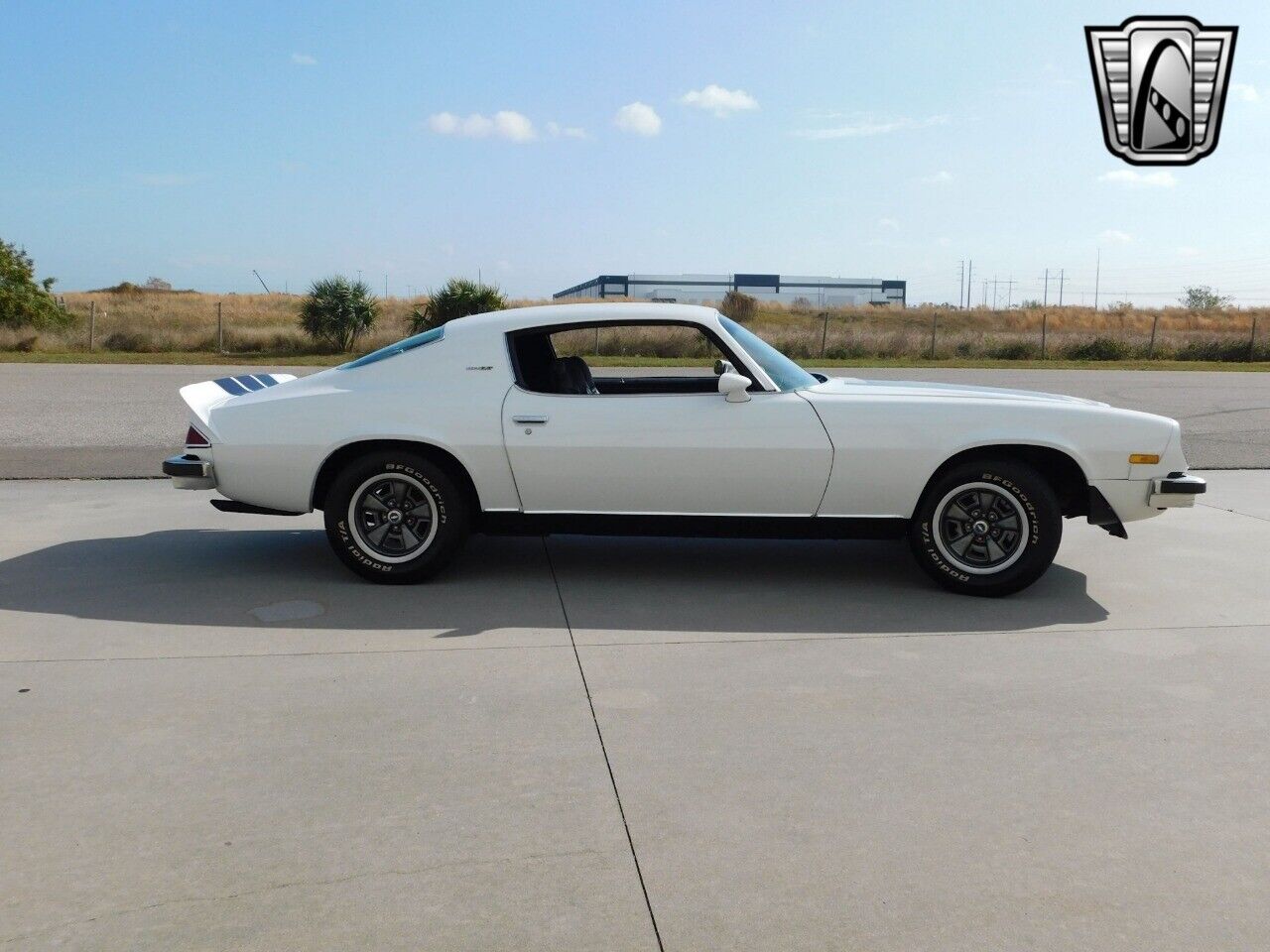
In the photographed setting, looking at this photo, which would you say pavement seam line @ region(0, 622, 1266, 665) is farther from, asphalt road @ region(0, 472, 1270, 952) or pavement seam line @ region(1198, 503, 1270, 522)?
pavement seam line @ region(1198, 503, 1270, 522)

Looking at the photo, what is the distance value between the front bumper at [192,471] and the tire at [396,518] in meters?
0.64

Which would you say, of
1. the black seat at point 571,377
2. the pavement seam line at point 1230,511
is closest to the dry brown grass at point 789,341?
the pavement seam line at point 1230,511

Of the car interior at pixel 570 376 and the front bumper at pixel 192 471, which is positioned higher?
the car interior at pixel 570 376

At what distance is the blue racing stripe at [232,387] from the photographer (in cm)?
644

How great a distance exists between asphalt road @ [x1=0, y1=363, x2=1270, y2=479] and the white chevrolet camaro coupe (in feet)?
6.83

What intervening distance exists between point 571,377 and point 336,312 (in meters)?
25.6

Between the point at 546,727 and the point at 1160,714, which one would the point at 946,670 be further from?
the point at 546,727

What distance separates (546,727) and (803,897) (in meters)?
1.34

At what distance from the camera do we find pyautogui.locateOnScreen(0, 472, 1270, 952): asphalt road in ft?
8.96

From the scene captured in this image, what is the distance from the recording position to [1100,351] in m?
33.5

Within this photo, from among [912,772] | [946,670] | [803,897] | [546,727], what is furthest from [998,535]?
[803,897]

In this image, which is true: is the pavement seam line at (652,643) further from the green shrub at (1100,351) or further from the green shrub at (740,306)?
the green shrub at (740,306)

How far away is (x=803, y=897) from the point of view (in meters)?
2.80

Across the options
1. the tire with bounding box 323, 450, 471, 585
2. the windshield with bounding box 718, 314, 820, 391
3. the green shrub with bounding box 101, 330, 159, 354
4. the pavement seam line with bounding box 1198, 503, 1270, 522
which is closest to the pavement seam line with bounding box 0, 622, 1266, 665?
the tire with bounding box 323, 450, 471, 585
